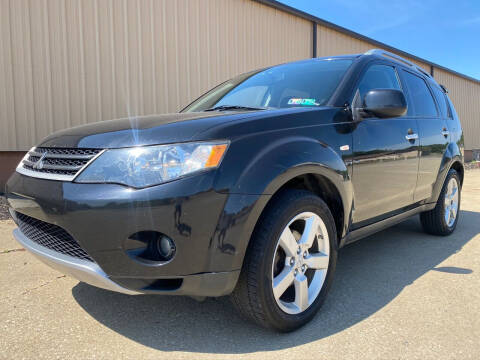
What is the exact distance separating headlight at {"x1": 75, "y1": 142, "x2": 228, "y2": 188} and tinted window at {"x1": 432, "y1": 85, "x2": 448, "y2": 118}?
3.23 m

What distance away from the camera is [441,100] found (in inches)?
168

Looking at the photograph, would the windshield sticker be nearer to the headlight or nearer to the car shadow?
the headlight

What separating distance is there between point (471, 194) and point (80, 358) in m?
7.78

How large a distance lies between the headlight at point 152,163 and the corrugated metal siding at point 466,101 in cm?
1786

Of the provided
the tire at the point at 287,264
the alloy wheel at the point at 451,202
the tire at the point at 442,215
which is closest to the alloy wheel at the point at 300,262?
the tire at the point at 287,264

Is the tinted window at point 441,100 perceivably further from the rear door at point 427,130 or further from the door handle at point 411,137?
the door handle at point 411,137

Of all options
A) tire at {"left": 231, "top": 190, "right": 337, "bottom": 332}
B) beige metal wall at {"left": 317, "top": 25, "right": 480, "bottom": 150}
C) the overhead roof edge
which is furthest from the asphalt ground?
beige metal wall at {"left": 317, "top": 25, "right": 480, "bottom": 150}

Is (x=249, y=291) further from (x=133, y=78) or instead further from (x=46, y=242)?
(x=133, y=78)

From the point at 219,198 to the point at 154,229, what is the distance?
1.05 ft

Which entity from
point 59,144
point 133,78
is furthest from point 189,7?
point 59,144

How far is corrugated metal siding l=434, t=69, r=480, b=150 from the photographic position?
57.9ft

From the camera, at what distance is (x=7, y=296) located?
2.59 meters

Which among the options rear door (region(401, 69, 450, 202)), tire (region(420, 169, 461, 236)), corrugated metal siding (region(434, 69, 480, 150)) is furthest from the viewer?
corrugated metal siding (region(434, 69, 480, 150))

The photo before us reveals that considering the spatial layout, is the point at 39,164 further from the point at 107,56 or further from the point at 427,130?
the point at 107,56
